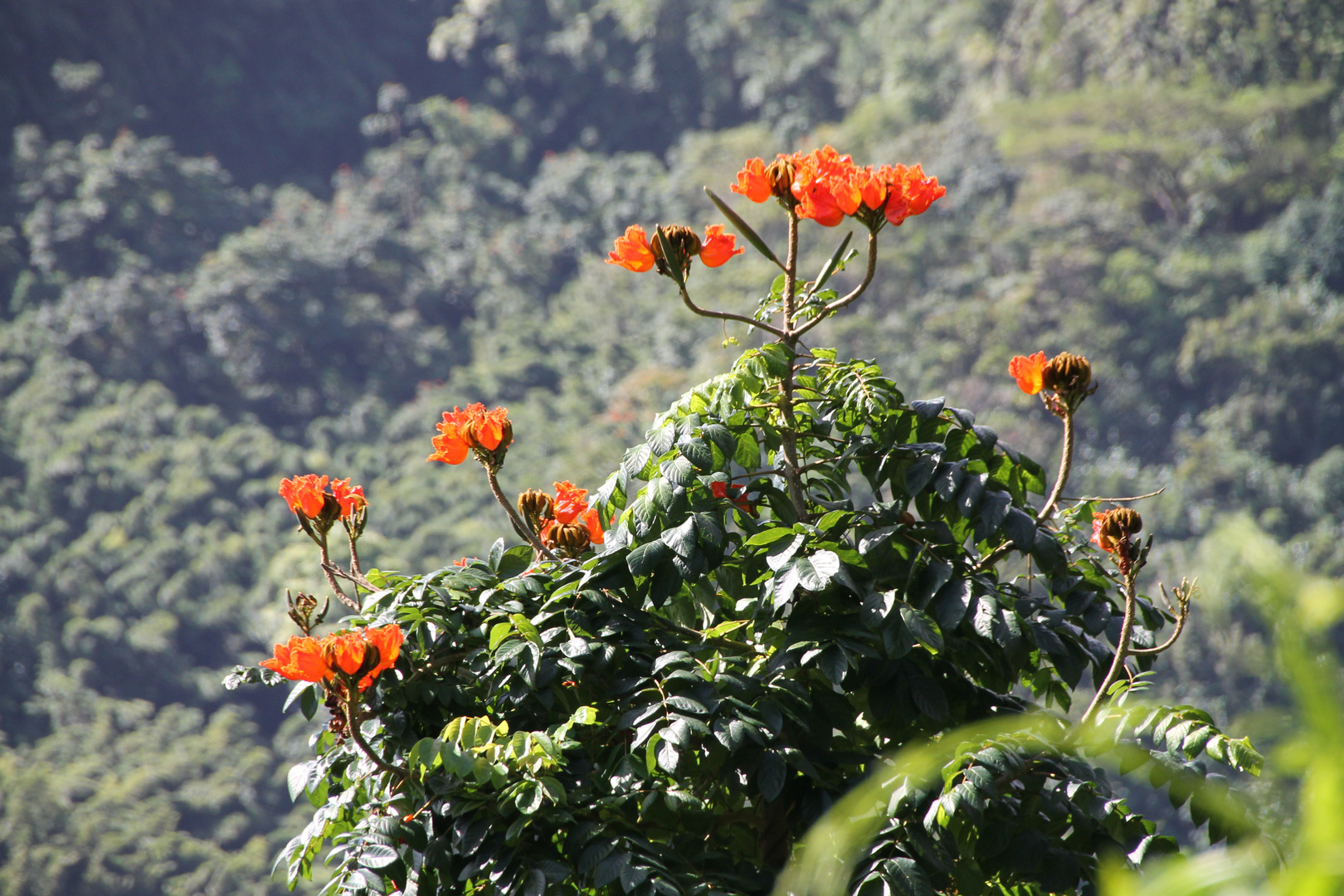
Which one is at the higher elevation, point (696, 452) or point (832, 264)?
point (832, 264)

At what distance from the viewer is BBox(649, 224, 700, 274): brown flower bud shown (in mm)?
1600

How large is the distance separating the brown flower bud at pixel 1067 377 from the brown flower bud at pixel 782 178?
44 centimetres

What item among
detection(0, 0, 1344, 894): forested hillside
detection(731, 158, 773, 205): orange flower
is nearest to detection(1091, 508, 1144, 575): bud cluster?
detection(731, 158, 773, 205): orange flower

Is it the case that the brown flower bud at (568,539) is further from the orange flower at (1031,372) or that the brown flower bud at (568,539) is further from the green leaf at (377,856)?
the orange flower at (1031,372)

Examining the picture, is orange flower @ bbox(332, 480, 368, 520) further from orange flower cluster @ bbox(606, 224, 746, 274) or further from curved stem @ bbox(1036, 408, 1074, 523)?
curved stem @ bbox(1036, 408, 1074, 523)

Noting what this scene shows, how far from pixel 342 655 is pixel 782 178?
89 cm

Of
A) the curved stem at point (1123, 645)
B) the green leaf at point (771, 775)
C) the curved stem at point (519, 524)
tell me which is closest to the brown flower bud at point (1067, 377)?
the curved stem at point (1123, 645)

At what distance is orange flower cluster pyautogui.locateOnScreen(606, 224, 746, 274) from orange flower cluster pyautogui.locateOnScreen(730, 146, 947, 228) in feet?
0.26

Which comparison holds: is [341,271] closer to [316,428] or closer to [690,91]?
[316,428]

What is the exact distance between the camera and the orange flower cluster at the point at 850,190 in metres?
1.55

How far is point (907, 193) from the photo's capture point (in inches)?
62.5

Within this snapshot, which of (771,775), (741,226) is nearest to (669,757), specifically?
(771,775)

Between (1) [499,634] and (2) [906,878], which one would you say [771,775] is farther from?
(1) [499,634]

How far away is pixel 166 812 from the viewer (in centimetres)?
1725
